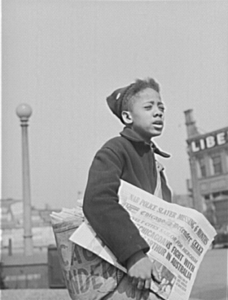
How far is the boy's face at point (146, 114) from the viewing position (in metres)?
1.48

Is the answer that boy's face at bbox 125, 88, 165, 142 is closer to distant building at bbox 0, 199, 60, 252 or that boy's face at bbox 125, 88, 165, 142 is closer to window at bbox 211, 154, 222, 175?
distant building at bbox 0, 199, 60, 252

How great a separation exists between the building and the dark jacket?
327 inches

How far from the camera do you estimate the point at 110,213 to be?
4.31ft

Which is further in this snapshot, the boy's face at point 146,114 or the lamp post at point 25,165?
the lamp post at point 25,165

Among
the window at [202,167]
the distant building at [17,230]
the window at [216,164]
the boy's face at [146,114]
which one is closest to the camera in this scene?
the boy's face at [146,114]

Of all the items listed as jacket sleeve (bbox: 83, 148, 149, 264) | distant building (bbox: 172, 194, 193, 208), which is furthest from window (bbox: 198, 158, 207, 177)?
jacket sleeve (bbox: 83, 148, 149, 264)

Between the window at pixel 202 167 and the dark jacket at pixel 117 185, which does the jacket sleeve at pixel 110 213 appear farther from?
the window at pixel 202 167

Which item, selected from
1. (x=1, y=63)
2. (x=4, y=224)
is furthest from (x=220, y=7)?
(x=4, y=224)

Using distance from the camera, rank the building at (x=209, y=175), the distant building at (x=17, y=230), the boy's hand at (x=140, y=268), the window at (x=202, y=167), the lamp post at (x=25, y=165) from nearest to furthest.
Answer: the boy's hand at (x=140, y=268)
the lamp post at (x=25, y=165)
the distant building at (x=17, y=230)
the building at (x=209, y=175)
the window at (x=202, y=167)

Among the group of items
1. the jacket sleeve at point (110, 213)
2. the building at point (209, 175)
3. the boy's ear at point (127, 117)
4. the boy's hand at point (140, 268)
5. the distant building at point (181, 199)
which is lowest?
the boy's hand at point (140, 268)

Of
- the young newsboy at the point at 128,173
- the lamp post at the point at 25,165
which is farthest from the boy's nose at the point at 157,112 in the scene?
the lamp post at the point at 25,165

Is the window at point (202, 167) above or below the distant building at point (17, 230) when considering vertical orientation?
above

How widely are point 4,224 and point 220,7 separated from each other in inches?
165

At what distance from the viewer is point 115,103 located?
1.55 m
